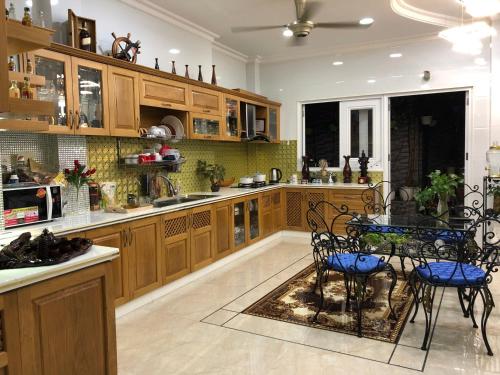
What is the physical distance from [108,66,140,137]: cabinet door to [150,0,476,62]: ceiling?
3.88ft

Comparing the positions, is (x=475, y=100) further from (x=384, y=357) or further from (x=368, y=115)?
(x=384, y=357)

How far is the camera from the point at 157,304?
359 centimetres

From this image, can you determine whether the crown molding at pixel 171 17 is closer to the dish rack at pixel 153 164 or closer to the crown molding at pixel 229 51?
the crown molding at pixel 229 51

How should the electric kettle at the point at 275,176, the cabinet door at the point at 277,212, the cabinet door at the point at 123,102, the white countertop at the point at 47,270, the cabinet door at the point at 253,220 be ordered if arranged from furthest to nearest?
1. the electric kettle at the point at 275,176
2. the cabinet door at the point at 277,212
3. the cabinet door at the point at 253,220
4. the cabinet door at the point at 123,102
5. the white countertop at the point at 47,270

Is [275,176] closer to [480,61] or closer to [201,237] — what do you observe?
[201,237]

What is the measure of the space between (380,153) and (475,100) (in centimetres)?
146

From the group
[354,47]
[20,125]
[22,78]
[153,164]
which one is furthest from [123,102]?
[354,47]

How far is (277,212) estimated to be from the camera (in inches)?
244

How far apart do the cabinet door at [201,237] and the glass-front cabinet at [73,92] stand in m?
1.33

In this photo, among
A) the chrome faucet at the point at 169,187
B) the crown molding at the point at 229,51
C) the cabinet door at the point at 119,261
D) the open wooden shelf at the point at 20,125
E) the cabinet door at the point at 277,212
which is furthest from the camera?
the cabinet door at the point at 277,212

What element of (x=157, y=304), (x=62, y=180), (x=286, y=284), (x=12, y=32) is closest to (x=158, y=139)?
(x=62, y=180)

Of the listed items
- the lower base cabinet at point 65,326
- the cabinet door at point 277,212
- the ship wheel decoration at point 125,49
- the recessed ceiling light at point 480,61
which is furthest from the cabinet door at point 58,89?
the recessed ceiling light at point 480,61

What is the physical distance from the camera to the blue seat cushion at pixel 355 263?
2975 millimetres

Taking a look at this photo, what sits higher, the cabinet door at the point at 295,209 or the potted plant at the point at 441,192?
the potted plant at the point at 441,192
